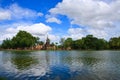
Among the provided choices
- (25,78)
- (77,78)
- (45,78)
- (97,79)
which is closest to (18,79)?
(25,78)

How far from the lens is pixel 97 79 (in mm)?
29734

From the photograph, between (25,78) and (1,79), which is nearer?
(1,79)

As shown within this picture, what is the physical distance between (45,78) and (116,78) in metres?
11.6

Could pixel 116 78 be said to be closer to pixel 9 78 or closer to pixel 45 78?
pixel 45 78

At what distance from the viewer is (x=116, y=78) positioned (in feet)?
99.8

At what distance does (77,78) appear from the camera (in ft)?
101

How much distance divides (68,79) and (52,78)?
2746mm

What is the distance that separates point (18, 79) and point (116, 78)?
15.8m

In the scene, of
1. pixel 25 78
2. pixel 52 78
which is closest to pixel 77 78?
pixel 52 78

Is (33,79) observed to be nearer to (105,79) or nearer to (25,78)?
(25,78)

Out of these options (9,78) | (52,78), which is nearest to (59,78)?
(52,78)

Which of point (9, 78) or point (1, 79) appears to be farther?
point (9, 78)

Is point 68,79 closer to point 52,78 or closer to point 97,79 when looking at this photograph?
point 52,78

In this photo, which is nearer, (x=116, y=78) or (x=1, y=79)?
(x=1, y=79)
